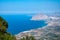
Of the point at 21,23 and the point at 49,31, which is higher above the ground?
the point at 21,23

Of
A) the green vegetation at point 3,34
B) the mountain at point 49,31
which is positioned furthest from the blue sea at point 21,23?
the green vegetation at point 3,34

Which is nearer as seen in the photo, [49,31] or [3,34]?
[3,34]

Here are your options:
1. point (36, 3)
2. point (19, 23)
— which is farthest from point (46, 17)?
point (19, 23)

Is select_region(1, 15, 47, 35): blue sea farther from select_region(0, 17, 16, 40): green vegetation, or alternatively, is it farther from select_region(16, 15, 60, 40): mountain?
select_region(0, 17, 16, 40): green vegetation

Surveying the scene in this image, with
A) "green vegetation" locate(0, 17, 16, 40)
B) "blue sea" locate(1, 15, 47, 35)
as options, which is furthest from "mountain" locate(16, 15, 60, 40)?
"green vegetation" locate(0, 17, 16, 40)

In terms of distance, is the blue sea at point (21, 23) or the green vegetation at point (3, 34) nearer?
the green vegetation at point (3, 34)

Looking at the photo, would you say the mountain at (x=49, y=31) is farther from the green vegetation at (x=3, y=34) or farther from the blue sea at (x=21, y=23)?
the green vegetation at (x=3, y=34)

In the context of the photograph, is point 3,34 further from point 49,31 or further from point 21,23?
point 49,31

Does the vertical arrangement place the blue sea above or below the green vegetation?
above

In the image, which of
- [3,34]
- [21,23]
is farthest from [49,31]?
[3,34]
